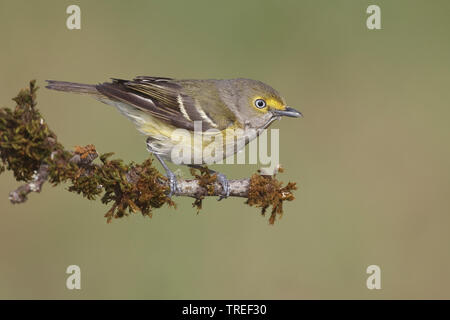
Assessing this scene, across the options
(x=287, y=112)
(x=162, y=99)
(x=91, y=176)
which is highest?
(x=162, y=99)

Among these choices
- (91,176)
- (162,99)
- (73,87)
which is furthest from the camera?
(162,99)

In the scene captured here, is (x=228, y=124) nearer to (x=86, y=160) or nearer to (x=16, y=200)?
(x=86, y=160)

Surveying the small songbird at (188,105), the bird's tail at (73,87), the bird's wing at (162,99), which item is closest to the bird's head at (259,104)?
the small songbird at (188,105)

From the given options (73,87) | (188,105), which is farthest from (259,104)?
(73,87)

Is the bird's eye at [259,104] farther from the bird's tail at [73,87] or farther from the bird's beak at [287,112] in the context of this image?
the bird's tail at [73,87]

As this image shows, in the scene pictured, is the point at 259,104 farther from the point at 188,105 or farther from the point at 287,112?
the point at 188,105

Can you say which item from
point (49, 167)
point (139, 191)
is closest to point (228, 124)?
point (139, 191)
